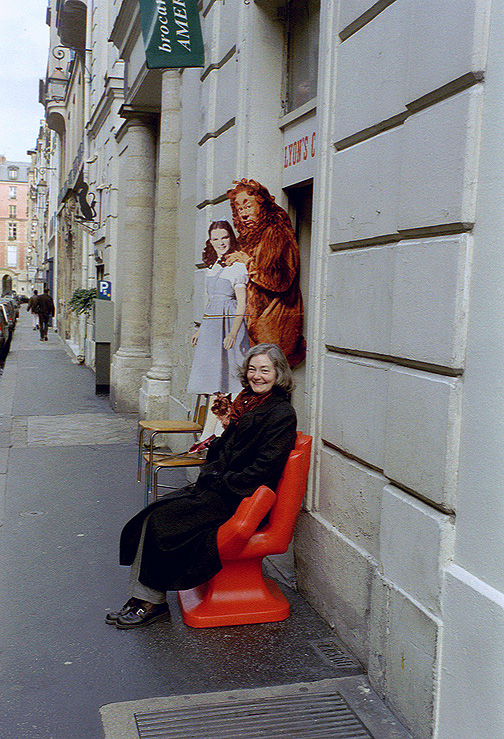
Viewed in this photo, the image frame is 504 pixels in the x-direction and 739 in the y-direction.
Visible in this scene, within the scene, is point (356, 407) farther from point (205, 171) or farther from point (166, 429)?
point (205, 171)

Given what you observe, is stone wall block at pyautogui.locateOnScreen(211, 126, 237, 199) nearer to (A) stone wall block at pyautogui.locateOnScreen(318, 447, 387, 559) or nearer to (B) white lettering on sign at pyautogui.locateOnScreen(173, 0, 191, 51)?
(B) white lettering on sign at pyautogui.locateOnScreen(173, 0, 191, 51)

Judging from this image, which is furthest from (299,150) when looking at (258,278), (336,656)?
(336,656)

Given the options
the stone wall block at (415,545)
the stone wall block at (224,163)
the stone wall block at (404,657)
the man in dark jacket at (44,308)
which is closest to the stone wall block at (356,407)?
the stone wall block at (415,545)

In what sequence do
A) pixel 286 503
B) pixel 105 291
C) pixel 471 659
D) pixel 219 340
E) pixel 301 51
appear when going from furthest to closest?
1. pixel 105 291
2. pixel 219 340
3. pixel 301 51
4. pixel 286 503
5. pixel 471 659

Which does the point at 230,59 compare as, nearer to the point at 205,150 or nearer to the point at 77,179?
the point at 205,150

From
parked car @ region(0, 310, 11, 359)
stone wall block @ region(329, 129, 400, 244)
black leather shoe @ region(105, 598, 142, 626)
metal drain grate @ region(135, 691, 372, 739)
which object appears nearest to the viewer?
metal drain grate @ region(135, 691, 372, 739)

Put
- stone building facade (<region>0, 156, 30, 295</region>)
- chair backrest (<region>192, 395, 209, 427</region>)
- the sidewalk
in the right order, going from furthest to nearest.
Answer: stone building facade (<region>0, 156, 30, 295</region>)
chair backrest (<region>192, 395, 209, 427</region>)
the sidewalk

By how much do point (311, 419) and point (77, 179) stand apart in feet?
67.5

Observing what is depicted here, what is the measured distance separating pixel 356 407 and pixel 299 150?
90.9 inches

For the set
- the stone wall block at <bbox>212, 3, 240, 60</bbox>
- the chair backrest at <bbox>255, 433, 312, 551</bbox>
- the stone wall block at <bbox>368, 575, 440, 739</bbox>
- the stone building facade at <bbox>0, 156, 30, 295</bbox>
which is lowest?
the stone wall block at <bbox>368, 575, 440, 739</bbox>

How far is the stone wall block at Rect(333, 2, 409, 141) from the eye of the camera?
3.49 meters

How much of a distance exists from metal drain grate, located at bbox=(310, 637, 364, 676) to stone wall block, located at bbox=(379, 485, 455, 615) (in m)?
0.63

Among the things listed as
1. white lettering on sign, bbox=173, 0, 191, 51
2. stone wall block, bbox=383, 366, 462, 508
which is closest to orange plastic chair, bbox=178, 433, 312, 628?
stone wall block, bbox=383, 366, 462, 508

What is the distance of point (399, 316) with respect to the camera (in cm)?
341
